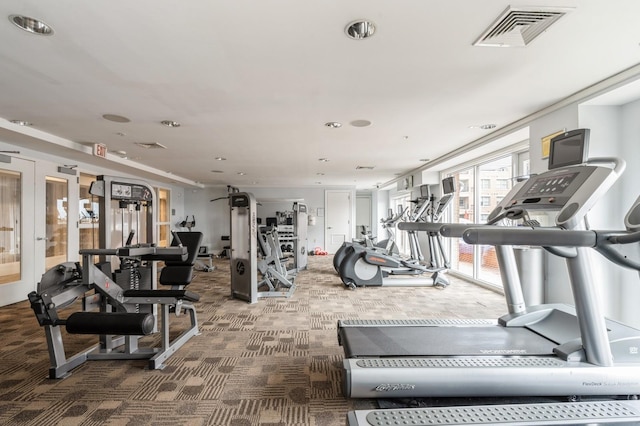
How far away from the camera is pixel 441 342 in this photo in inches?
94.0

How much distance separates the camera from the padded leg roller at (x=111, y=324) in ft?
7.39

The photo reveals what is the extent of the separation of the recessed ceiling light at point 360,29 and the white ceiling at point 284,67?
0.15 ft

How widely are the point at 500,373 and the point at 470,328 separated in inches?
31.2

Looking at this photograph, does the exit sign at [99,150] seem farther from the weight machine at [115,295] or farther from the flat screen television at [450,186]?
the flat screen television at [450,186]

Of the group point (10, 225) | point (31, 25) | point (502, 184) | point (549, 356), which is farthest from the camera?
point (502, 184)

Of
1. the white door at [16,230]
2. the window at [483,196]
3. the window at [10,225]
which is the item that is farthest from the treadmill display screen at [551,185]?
the window at [10,225]

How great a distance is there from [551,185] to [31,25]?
342cm

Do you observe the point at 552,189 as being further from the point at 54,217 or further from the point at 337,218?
the point at 337,218

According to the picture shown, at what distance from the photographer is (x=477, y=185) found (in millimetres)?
5898

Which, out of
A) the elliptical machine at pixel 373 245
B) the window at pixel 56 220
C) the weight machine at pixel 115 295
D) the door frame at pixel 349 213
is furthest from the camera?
the door frame at pixel 349 213

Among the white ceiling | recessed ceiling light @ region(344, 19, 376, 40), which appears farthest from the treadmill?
recessed ceiling light @ region(344, 19, 376, 40)

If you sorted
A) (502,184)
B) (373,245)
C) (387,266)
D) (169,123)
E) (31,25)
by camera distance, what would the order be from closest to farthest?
(31,25), (169,123), (502,184), (387,266), (373,245)

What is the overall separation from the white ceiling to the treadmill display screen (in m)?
0.97

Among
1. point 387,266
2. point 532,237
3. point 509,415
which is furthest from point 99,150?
point 509,415
